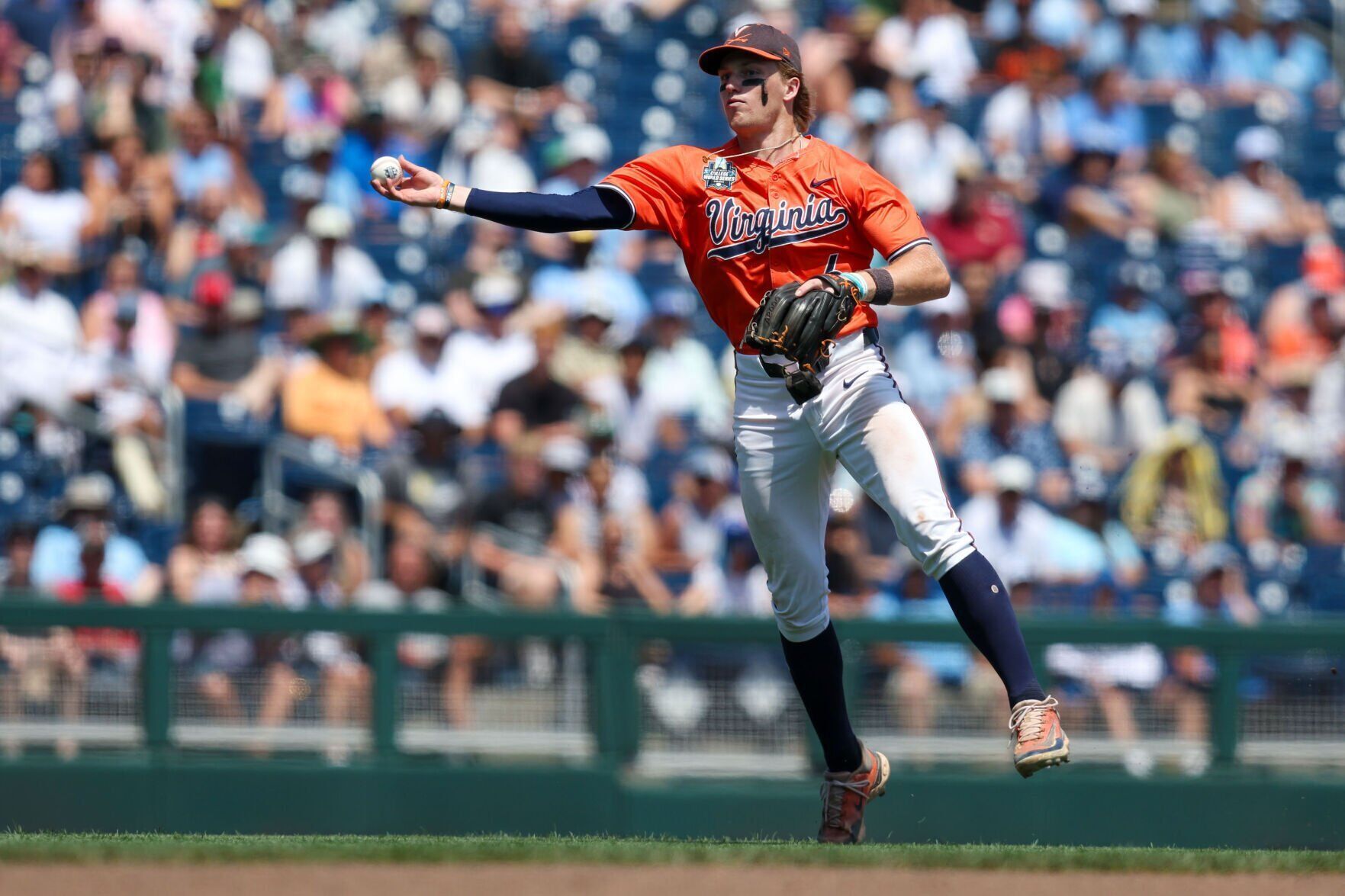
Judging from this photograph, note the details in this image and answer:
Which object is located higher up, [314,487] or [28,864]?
[314,487]

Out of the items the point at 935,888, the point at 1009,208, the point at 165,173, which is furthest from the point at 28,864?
the point at 1009,208

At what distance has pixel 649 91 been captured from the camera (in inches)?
429

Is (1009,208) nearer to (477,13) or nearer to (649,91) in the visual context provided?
(649,91)

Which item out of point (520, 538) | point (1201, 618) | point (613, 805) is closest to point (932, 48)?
point (1201, 618)

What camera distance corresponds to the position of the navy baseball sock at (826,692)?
5.32 m

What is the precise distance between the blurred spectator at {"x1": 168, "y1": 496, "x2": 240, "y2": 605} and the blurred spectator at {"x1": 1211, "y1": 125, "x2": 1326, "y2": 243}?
19.5ft

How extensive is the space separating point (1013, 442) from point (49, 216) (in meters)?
5.12

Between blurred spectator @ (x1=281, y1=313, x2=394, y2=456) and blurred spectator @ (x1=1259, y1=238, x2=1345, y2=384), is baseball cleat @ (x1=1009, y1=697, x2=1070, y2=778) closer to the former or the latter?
blurred spectator @ (x1=281, y1=313, x2=394, y2=456)

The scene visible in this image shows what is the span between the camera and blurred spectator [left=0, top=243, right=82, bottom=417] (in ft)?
28.3

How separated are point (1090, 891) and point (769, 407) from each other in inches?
64.2

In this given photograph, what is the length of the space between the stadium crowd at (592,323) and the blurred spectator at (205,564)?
0.06ft

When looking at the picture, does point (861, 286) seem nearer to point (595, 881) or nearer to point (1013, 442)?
point (595, 881)

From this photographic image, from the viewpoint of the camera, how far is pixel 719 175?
5.08m

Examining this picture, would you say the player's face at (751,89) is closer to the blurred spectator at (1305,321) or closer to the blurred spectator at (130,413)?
the blurred spectator at (130,413)
